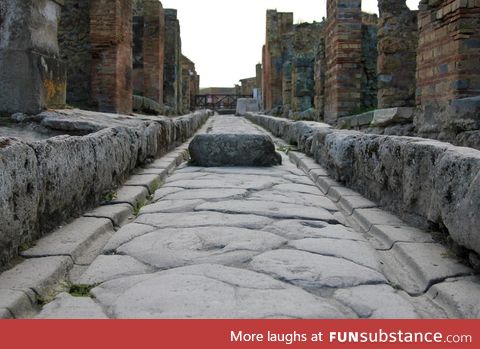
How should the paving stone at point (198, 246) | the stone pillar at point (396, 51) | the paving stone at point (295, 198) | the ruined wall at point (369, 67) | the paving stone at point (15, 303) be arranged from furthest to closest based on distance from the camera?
the ruined wall at point (369, 67) → the stone pillar at point (396, 51) → the paving stone at point (295, 198) → the paving stone at point (198, 246) → the paving stone at point (15, 303)

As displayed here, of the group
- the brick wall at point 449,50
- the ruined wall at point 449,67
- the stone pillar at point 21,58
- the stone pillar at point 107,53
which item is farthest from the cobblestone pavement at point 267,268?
the stone pillar at point 107,53

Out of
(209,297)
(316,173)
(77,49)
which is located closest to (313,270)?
(209,297)

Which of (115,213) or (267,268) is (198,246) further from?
(115,213)

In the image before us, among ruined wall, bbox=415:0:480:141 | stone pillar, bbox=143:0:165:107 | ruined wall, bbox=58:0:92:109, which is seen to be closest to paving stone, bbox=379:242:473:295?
ruined wall, bbox=415:0:480:141

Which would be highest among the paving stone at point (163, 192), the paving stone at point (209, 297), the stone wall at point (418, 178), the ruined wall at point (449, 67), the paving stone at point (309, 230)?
the ruined wall at point (449, 67)

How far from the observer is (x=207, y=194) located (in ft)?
13.0

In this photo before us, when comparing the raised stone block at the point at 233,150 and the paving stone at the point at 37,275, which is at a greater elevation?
the raised stone block at the point at 233,150

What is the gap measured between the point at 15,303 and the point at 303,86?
13.8 meters

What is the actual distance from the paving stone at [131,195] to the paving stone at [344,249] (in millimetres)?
1426

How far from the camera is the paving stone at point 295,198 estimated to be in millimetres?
3759

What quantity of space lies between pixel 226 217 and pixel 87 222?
2.60ft

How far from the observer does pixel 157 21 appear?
1521cm

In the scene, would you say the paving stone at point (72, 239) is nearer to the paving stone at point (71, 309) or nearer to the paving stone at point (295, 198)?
the paving stone at point (71, 309)
